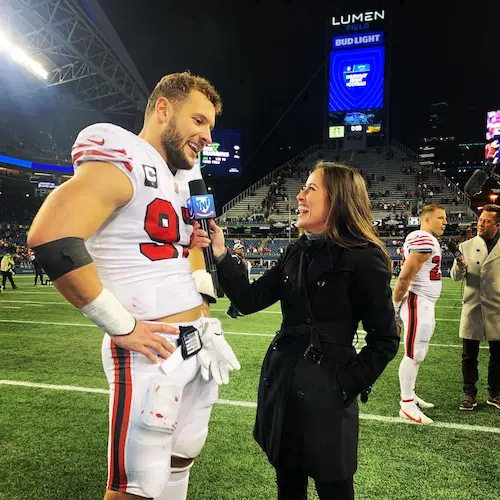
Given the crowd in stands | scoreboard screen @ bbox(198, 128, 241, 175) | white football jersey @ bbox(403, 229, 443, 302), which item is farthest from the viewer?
scoreboard screen @ bbox(198, 128, 241, 175)

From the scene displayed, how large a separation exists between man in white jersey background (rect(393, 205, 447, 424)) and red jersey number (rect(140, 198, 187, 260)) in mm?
2983

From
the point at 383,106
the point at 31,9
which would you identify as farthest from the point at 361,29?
the point at 31,9

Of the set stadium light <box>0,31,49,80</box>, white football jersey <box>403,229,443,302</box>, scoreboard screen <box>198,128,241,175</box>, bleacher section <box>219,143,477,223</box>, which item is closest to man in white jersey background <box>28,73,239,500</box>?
white football jersey <box>403,229,443,302</box>

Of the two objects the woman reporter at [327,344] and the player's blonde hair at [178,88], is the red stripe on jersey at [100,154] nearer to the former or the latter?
the player's blonde hair at [178,88]

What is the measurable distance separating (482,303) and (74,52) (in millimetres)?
21696

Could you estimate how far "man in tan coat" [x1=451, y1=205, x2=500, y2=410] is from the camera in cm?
443

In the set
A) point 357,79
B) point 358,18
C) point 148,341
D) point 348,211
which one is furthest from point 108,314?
point 358,18

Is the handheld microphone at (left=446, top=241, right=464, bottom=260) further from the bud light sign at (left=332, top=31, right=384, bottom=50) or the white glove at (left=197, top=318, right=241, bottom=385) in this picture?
the bud light sign at (left=332, top=31, right=384, bottom=50)

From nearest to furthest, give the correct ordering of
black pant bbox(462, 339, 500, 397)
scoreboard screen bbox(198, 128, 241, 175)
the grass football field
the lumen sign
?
the grass football field
black pant bbox(462, 339, 500, 397)
the lumen sign
scoreboard screen bbox(198, 128, 241, 175)

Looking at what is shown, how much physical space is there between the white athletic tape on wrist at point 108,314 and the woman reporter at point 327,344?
2.47ft

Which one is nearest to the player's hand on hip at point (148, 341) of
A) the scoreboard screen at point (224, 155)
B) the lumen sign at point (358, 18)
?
the scoreboard screen at point (224, 155)

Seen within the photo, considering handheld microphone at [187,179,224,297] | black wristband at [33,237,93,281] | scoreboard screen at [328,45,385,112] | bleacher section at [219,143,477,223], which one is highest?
scoreboard screen at [328,45,385,112]

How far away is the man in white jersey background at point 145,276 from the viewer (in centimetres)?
141

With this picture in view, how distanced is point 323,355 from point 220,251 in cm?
75
